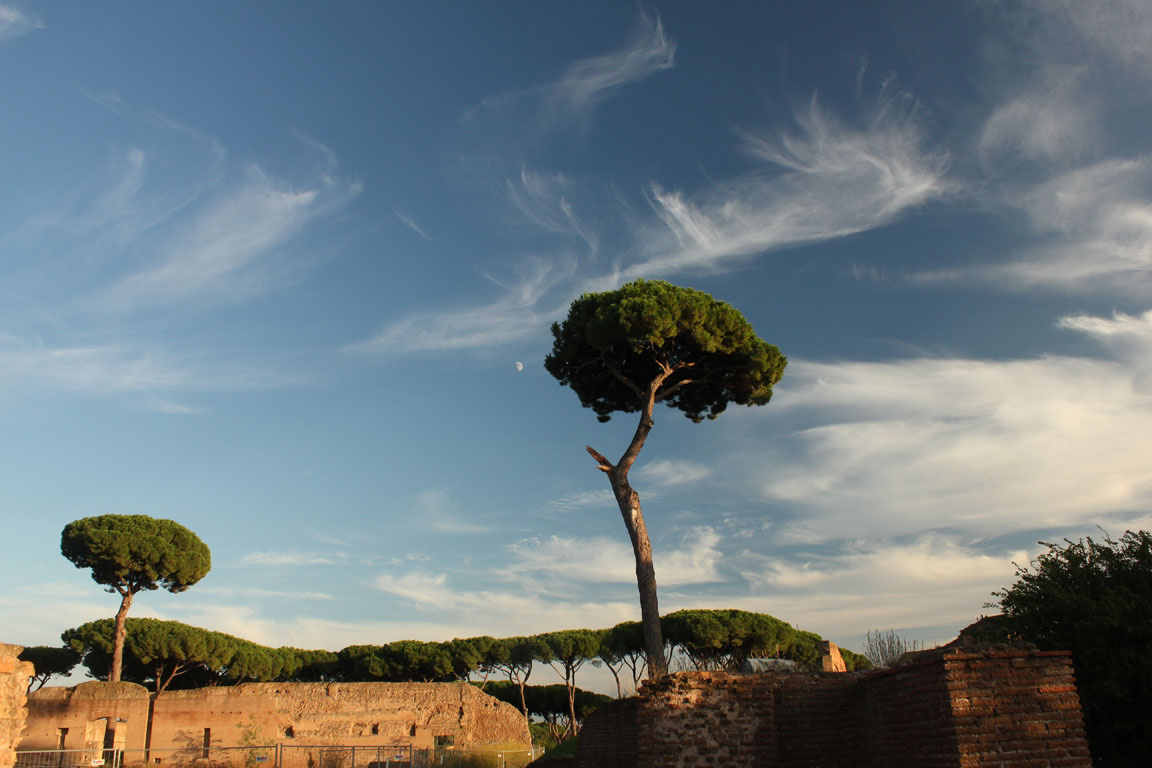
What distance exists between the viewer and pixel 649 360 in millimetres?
15766

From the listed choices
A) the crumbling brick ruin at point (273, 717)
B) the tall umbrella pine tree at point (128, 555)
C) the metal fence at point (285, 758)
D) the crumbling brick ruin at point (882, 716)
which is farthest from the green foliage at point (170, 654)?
the crumbling brick ruin at point (882, 716)

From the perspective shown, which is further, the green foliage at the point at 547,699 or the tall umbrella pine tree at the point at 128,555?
the green foliage at the point at 547,699

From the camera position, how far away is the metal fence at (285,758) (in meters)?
15.5

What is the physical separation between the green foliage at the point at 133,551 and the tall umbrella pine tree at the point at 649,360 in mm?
16274

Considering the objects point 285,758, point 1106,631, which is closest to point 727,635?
point 285,758

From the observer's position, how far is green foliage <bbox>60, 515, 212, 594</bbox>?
78.9 feet

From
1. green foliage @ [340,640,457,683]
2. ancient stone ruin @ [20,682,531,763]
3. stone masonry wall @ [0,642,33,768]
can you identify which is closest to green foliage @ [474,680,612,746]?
green foliage @ [340,640,457,683]

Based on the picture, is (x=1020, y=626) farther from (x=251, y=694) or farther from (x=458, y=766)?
(x=251, y=694)

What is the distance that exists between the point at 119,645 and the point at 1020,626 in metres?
25.9

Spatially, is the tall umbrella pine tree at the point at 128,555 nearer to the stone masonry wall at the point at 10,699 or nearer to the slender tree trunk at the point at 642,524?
the stone masonry wall at the point at 10,699

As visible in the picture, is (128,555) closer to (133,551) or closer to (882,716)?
(133,551)

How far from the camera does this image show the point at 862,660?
28.5 m

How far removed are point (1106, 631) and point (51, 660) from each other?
31737mm

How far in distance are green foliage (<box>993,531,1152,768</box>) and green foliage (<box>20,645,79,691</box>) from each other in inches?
1201
